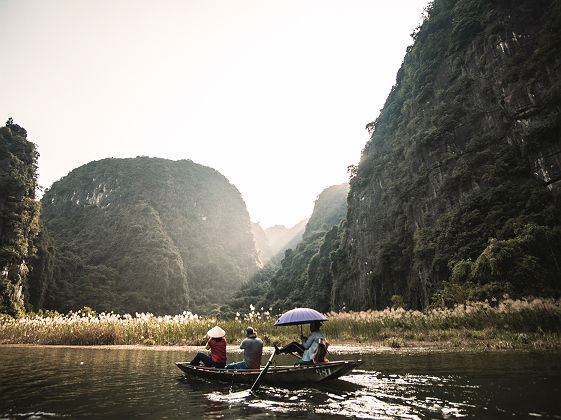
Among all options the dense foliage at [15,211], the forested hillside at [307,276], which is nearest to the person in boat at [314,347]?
the dense foliage at [15,211]

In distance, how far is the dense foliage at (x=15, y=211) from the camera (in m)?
45.7

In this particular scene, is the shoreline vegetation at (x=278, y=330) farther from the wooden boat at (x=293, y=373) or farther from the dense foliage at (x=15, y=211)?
the dense foliage at (x=15, y=211)

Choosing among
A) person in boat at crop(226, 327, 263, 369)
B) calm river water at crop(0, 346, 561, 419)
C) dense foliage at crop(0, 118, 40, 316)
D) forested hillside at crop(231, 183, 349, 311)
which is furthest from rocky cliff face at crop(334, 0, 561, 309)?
dense foliage at crop(0, 118, 40, 316)

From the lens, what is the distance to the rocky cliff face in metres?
29.0

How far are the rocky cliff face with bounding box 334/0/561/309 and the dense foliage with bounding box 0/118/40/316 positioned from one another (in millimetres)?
46227

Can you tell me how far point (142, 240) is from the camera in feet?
342

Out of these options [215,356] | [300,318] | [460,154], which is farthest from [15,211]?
[460,154]

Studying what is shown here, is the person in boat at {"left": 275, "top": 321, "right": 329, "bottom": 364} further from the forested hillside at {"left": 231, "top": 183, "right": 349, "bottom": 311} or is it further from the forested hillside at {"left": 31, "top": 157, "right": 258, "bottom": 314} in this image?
the forested hillside at {"left": 31, "top": 157, "right": 258, "bottom": 314}

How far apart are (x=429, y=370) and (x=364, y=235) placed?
44.7m

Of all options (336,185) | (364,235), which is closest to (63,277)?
(364,235)

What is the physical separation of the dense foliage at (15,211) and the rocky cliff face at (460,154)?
46227mm

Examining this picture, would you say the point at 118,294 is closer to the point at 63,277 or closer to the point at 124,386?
the point at 63,277

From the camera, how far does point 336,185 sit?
145750mm

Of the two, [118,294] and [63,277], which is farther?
[118,294]
